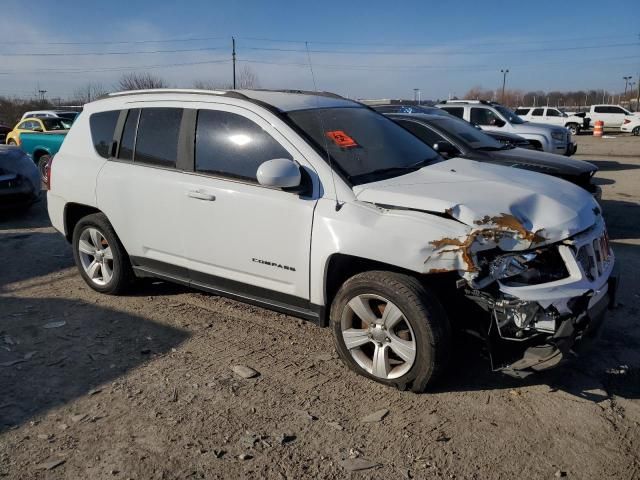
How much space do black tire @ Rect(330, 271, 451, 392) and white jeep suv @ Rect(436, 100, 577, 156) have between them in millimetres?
11333

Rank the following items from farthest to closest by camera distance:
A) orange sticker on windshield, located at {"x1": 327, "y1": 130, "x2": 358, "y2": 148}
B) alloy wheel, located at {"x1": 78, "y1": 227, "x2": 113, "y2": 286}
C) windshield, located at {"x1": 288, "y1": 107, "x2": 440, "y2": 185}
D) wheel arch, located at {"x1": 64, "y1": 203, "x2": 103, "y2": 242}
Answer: wheel arch, located at {"x1": 64, "y1": 203, "x2": 103, "y2": 242}
alloy wheel, located at {"x1": 78, "y1": 227, "x2": 113, "y2": 286}
orange sticker on windshield, located at {"x1": 327, "y1": 130, "x2": 358, "y2": 148}
windshield, located at {"x1": 288, "y1": 107, "x2": 440, "y2": 185}

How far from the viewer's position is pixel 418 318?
317cm

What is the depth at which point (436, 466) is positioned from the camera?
2758 millimetres

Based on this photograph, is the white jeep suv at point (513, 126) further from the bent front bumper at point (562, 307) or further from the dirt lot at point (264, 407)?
the bent front bumper at point (562, 307)

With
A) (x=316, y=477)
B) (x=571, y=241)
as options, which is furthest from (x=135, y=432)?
(x=571, y=241)

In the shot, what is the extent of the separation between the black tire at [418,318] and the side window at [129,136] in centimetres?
244

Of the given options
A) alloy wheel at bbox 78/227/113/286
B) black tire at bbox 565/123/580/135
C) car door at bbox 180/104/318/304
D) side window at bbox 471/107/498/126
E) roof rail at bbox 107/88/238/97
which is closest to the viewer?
car door at bbox 180/104/318/304

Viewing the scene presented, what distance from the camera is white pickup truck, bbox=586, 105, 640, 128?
32656 mm

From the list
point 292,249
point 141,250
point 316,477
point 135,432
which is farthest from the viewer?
point 141,250

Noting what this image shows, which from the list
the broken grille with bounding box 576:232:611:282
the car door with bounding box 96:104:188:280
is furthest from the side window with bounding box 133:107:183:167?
the broken grille with bounding box 576:232:611:282

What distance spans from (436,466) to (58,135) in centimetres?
1245

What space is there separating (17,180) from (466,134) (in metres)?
6.94

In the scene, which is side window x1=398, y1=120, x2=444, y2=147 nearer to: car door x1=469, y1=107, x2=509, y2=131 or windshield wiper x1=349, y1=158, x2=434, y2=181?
windshield wiper x1=349, y1=158, x2=434, y2=181

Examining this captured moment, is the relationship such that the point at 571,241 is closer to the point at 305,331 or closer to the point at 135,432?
the point at 305,331
